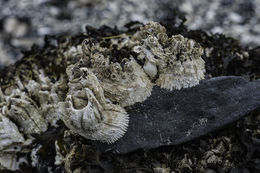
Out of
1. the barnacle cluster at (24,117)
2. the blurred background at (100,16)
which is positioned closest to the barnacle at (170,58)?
the barnacle cluster at (24,117)

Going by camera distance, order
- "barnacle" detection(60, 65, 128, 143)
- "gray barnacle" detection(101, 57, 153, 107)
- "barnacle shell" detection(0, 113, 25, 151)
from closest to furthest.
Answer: "barnacle" detection(60, 65, 128, 143) → "gray barnacle" detection(101, 57, 153, 107) → "barnacle shell" detection(0, 113, 25, 151)

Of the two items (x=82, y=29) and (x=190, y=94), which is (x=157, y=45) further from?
(x=82, y=29)

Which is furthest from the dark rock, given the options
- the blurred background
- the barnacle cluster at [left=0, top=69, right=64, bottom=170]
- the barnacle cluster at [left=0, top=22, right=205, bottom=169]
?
the blurred background

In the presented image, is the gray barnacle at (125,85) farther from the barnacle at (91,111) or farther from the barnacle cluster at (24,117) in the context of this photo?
the barnacle cluster at (24,117)

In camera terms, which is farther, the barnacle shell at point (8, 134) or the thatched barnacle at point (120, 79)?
the barnacle shell at point (8, 134)

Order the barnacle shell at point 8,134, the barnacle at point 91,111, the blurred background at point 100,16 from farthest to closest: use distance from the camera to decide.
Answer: the blurred background at point 100,16
the barnacle shell at point 8,134
the barnacle at point 91,111

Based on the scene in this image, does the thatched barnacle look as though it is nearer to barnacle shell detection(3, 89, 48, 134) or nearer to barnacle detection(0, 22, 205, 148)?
barnacle detection(0, 22, 205, 148)
